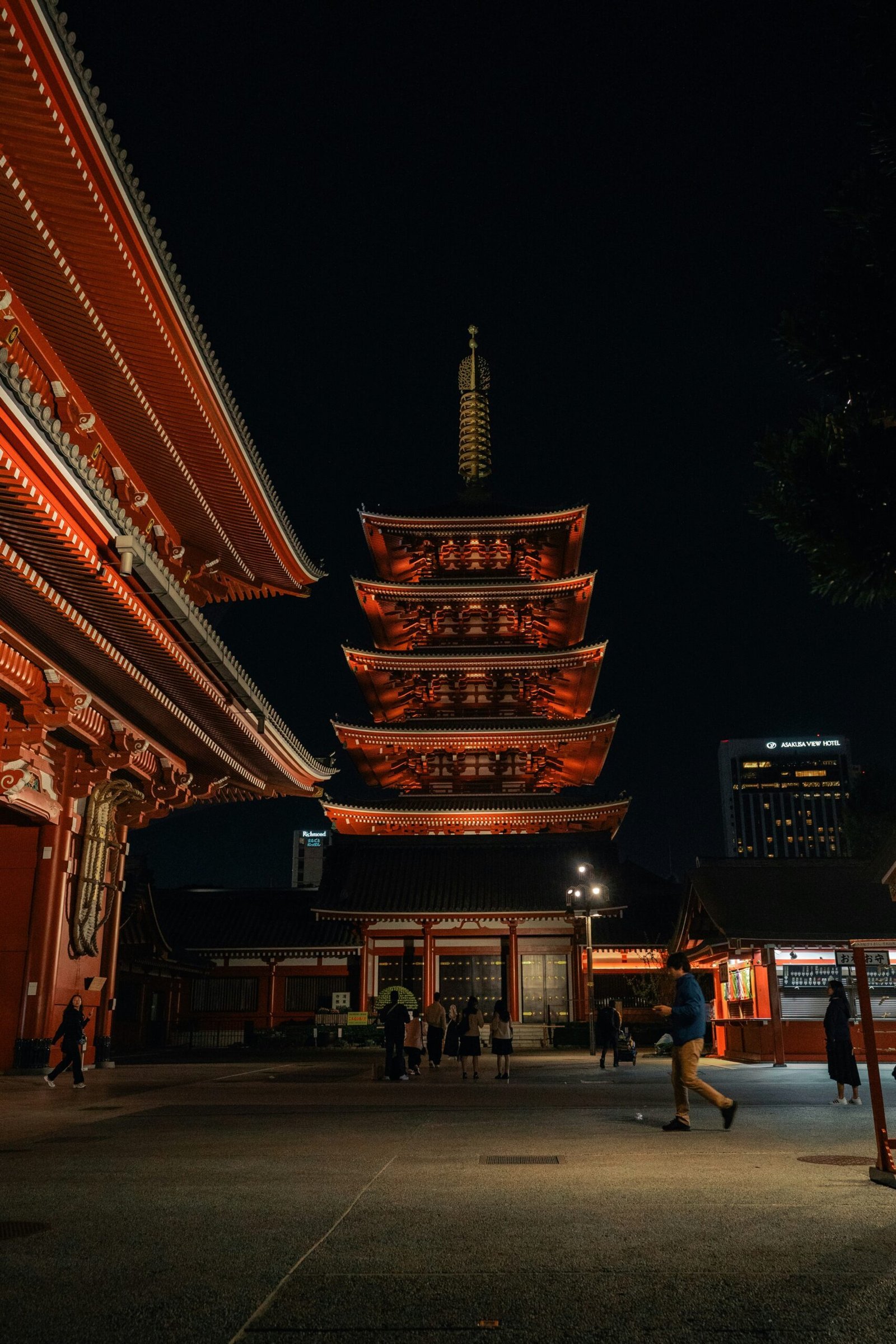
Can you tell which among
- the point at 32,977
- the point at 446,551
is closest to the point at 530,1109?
the point at 32,977

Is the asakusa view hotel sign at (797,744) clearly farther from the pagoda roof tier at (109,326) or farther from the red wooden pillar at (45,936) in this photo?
the red wooden pillar at (45,936)

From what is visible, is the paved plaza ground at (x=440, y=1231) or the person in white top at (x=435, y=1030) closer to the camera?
the paved plaza ground at (x=440, y=1231)

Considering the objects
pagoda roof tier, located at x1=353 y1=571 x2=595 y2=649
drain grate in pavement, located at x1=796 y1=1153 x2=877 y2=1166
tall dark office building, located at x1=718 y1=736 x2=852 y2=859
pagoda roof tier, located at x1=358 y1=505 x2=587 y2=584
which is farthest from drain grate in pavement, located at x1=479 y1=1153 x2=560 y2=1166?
tall dark office building, located at x1=718 y1=736 x2=852 y2=859

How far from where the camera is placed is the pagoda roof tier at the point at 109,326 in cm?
991

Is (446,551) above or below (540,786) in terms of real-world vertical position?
above

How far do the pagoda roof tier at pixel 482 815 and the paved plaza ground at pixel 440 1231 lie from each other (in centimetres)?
2632

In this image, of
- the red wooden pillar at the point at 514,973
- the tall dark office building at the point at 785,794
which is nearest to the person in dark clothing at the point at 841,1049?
the red wooden pillar at the point at 514,973

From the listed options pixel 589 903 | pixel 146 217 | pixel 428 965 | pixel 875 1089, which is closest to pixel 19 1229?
pixel 875 1089

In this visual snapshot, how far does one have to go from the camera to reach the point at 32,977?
16859mm

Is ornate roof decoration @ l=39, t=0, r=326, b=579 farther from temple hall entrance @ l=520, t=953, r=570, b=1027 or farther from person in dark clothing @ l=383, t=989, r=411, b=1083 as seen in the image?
temple hall entrance @ l=520, t=953, r=570, b=1027

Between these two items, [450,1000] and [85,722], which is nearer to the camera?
[85,722]

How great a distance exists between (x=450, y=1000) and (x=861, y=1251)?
3203 centimetres

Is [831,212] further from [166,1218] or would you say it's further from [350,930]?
[350,930]

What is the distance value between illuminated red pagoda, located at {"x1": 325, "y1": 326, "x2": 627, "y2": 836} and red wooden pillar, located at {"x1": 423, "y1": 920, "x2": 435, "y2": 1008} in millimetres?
4276
